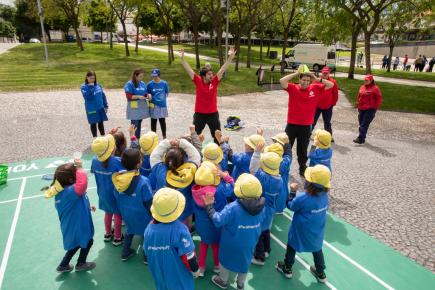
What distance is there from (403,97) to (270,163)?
1739 centimetres

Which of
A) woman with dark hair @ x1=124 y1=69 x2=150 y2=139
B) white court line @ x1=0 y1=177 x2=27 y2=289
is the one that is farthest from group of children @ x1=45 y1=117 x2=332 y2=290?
woman with dark hair @ x1=124 y1=69 x2=150 y2=139

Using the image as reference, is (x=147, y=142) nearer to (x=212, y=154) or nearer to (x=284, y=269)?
(x=212, y=154)

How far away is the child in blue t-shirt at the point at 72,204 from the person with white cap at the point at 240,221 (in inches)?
62.5

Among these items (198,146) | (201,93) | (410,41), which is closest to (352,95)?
(201,93)

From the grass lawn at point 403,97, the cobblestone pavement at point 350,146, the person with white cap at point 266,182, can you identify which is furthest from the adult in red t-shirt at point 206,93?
the grass lawn at point 403,97

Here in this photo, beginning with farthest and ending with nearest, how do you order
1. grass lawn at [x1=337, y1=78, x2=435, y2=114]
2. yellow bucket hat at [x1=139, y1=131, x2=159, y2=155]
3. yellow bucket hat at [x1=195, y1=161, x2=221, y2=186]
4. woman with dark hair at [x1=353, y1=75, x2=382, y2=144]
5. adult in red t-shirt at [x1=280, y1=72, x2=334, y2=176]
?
grass lawn at [x1=337, y1=78, x2=435, y2=114] < woman with dark hair at [x1=353, y1=75, x2=382, y2=144] < adult in red t-shirt at [x1=280, y1=72, x2=334, y2=176] < yellow bucket hat at [x1=139, y1=131, x2=159, y2=155] < yellow bucket hat at [x1=195, y1=161, x2=221, y2=186]

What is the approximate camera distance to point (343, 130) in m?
11.6

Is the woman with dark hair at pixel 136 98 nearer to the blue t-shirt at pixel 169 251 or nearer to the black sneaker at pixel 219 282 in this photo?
the black sneaker at pixel 219 282

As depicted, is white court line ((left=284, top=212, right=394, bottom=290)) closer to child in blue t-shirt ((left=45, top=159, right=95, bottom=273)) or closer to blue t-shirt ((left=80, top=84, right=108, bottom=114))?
child in blue t-shirt ((left=45, top=159, right=95, bottom=273))

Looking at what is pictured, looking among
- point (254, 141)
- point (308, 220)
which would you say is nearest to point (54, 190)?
point (254, 141)

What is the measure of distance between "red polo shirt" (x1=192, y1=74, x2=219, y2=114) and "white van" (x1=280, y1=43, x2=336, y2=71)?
27.0 meters

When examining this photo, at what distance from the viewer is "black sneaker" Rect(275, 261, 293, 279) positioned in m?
4.18

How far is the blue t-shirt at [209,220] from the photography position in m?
3.80

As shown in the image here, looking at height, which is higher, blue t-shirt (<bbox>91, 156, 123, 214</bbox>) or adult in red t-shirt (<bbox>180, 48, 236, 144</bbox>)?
adult in red t-shirt (<bbox>180, 48, 236, 144</bbox>)
